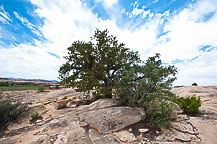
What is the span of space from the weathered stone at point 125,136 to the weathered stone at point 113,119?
27 cm

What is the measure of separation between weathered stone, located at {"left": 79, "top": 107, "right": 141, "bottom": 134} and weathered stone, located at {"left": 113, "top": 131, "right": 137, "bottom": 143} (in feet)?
0.88

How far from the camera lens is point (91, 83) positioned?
667 cm

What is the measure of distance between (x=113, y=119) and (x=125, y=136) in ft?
3.02

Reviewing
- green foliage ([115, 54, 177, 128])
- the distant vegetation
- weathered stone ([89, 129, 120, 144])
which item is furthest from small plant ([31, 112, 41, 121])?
the distant vegetation

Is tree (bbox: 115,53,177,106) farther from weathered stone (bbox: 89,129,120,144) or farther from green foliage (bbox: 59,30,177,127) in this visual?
weathered stone (bbox: 89,129,120,144)

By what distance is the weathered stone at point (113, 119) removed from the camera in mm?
4355

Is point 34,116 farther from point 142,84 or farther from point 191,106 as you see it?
point 191,106

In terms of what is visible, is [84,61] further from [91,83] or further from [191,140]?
[191,140]

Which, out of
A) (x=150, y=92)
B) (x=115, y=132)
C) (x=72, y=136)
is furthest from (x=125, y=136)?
(x=150, y=92)

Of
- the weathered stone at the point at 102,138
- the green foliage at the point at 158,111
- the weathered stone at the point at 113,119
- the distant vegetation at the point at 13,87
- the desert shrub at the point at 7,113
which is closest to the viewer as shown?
the weathered stone at the point at 102,138

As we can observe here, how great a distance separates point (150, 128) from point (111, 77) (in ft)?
13.2

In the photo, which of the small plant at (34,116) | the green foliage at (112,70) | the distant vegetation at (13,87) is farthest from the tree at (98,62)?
the distant vegetation at (13,87)

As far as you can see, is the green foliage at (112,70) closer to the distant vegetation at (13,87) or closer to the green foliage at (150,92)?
the green foliage at (150,92)

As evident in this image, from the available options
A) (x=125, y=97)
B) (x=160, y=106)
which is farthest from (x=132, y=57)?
(x=160, y=106)
